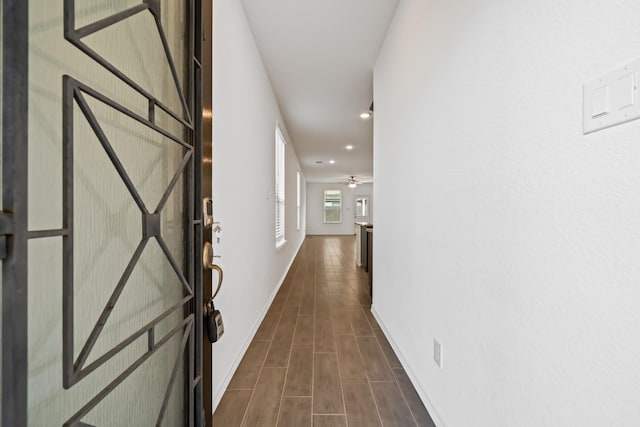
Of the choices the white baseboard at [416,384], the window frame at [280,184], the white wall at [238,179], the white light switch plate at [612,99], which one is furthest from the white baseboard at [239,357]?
the white light switch plate at [612,99]

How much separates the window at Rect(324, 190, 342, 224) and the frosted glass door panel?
13.6 m

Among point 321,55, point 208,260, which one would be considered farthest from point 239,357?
point 321,55

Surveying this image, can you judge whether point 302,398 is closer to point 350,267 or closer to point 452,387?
point 452,387

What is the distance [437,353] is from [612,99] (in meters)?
1.35

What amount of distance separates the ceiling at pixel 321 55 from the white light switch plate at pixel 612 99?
2.11 m

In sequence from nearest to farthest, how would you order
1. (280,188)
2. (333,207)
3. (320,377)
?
(320,377) → (280,188) → (333,207)

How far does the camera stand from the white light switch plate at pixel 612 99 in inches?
24.3

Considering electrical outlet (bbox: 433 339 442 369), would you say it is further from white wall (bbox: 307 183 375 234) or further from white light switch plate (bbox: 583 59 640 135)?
white wall (bbox: 307 183 375 234)

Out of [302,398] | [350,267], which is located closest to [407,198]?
[302,398]

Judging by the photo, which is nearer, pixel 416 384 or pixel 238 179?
pixel 416 384

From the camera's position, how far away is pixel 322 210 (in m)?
14.8

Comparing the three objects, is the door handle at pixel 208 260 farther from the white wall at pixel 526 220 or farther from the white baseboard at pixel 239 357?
the white wall at pixel 526 220

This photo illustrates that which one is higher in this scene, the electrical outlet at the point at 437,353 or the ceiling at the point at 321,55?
the ceiling at the point at 321,55

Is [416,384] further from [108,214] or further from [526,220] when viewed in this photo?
[108,214]
